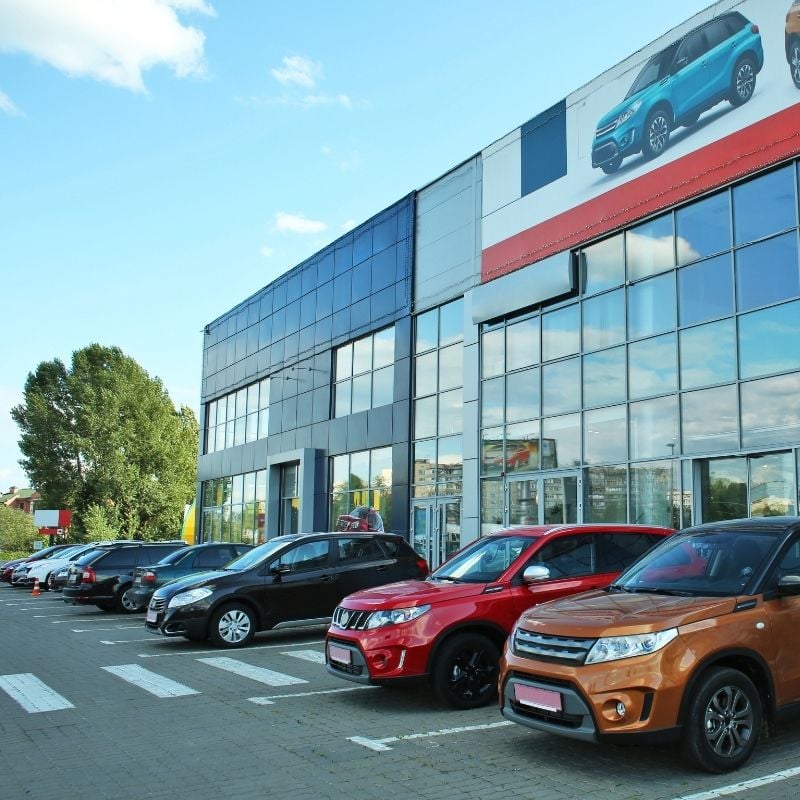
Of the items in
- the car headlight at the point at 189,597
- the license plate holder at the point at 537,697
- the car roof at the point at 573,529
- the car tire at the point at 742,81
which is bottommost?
the license plate holder at the point at 537,697

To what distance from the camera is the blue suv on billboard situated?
15297mm

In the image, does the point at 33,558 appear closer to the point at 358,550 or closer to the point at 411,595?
the point at 358,550

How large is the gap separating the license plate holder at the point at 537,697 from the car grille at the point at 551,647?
22cm

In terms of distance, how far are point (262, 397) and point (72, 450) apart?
2384cm

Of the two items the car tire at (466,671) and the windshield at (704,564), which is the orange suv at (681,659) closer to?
the windshield at (704,564)

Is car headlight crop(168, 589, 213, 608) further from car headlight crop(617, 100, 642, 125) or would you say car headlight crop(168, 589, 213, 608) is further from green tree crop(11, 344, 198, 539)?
green tree crop(11, 344, 198, 539)

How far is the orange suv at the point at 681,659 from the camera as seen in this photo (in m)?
5.50

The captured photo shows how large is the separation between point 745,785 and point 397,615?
331 centimetres

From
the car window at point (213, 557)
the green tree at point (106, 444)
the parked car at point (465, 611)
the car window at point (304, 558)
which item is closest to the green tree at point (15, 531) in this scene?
the green tree at point (106, 444)

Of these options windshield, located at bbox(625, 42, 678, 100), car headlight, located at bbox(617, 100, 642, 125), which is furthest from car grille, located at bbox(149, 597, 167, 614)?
windshield, located at bbox(625, 42, 678, 100)

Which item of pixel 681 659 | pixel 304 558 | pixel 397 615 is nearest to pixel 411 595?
pixel 397 615

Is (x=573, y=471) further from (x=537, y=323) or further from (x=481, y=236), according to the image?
(x=481, y=236)

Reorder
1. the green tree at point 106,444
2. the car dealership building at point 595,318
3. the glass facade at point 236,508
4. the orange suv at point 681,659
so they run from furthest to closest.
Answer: the green tree at point 106,444 < the glass facade at point 236,508 < the car dealership building at point 595,318 < the orange suv at point 681,659

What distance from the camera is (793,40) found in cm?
1443
